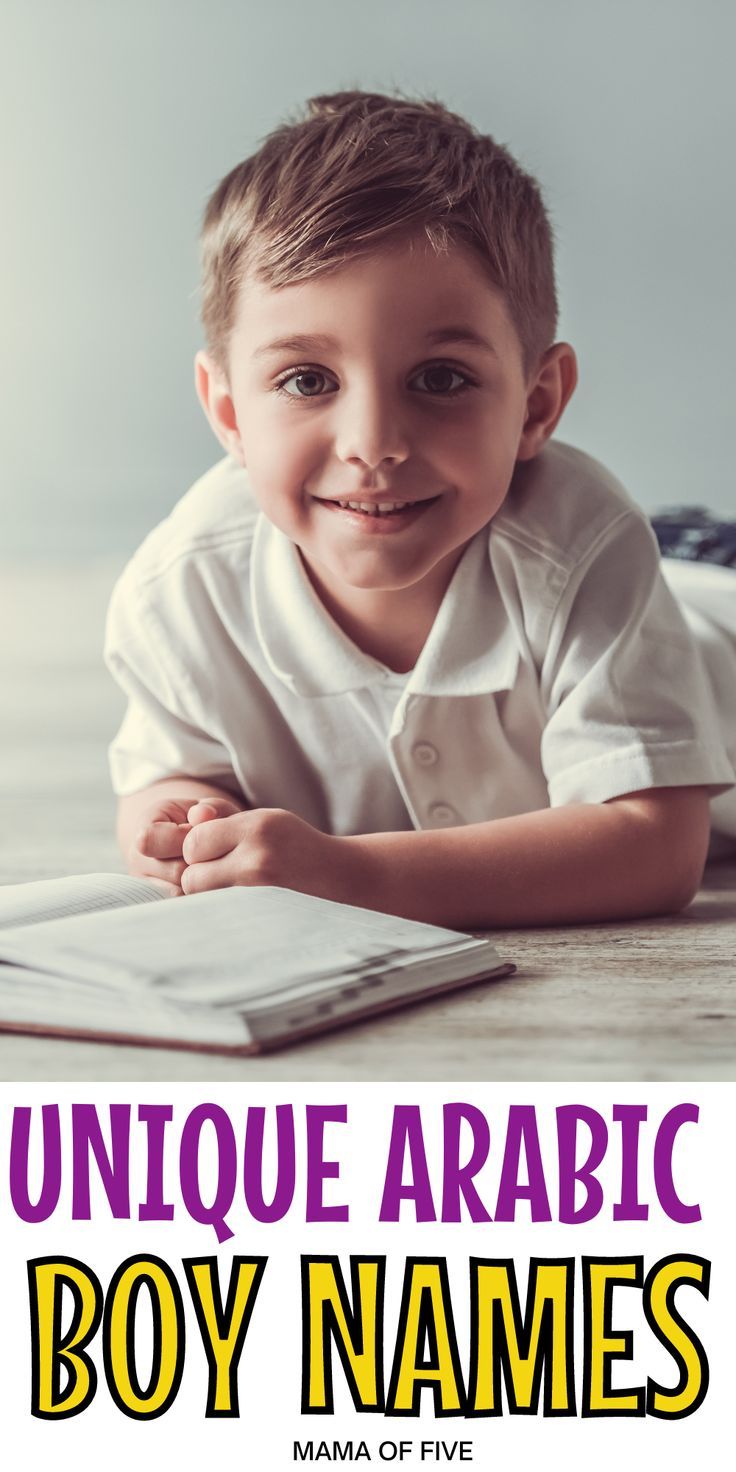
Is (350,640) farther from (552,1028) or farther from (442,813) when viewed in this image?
(552,1028)

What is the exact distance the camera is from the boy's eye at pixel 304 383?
103cm

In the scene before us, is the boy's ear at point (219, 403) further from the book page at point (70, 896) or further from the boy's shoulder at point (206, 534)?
the book page at point (70, 896)

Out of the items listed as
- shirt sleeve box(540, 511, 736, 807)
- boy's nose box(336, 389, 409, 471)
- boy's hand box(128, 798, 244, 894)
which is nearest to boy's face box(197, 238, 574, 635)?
boy's nose box(336, 389, 409, 471)

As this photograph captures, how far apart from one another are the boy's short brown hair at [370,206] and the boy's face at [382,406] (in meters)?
0.02

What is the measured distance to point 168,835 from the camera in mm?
973

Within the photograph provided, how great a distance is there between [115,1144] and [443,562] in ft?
2.00

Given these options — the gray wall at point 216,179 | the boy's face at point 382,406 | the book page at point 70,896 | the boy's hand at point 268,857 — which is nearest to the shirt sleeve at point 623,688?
the boy's face at point 382,406

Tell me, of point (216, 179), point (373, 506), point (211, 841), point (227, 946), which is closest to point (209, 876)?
point (211, 841)

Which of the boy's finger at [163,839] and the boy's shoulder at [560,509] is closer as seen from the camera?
the boy's finger at [163,839]

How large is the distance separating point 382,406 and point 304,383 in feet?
0.25

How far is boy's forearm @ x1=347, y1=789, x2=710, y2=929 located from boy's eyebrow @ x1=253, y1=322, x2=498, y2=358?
0.33 m

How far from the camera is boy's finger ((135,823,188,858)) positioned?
0.97 meters

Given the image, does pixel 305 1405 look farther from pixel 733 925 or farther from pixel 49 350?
pixel 49 350

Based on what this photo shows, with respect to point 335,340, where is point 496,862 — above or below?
below
